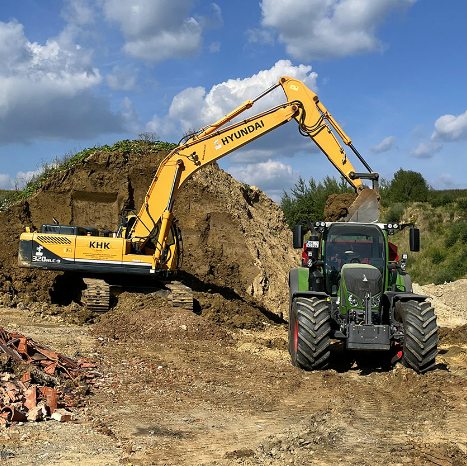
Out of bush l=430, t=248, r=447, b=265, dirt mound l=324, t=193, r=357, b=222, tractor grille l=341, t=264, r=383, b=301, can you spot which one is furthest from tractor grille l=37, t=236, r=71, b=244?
bush l=430, t=248, r=447, b=265

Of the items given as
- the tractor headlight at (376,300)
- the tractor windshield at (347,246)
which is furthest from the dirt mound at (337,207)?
the tractor headlight at (376,300)

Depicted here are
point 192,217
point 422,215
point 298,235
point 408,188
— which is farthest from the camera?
point 408,188

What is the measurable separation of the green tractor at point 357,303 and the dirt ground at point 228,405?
45 centimetres

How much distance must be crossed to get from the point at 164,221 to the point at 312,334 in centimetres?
591

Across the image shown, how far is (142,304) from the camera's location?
1351 cm

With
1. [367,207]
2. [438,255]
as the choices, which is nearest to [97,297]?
[367,207]

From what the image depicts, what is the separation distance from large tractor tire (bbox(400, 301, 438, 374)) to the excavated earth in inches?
9.1

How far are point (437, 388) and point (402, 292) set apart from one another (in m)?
2.20

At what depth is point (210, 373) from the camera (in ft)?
30.9

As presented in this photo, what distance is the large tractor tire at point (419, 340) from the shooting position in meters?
8.84

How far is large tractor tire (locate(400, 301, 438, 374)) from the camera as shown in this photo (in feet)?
29.0

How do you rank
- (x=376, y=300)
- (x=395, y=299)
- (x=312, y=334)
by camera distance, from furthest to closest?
(x=395, y=299) < (x=376, y=300) < (x=312, y=334)

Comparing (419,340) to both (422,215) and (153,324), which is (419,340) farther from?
(422,215)

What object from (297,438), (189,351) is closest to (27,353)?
(189,351)
